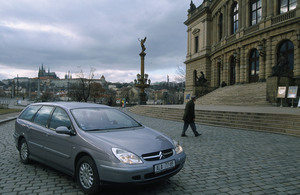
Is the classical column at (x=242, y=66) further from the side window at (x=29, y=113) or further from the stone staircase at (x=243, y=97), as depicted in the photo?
the side window at (x=29, y=113)

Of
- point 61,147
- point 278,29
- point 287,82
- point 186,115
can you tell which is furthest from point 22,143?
point 278,29

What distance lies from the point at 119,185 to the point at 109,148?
563 millimetres

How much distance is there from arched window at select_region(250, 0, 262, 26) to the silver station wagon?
2635 centimetres

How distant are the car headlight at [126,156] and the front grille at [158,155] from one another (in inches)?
5.2

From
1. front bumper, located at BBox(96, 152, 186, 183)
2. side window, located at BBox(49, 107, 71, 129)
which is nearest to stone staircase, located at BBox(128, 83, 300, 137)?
front bumper, located at BBox(96, 152, 186, 183)

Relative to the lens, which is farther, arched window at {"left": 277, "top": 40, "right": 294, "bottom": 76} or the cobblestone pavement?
arched window at {"left": 277, "top": 40, "right": 294, "bottom": 76}

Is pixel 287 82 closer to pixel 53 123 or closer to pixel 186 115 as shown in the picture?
pixel 186 115

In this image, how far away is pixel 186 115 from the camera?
962 cm

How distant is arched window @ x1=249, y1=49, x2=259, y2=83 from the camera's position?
25.7 m

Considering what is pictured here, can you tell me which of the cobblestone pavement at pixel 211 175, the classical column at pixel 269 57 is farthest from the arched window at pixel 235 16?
the cobblestone pavement at pixel 211 175

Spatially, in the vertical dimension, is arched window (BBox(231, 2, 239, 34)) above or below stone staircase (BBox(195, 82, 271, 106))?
above

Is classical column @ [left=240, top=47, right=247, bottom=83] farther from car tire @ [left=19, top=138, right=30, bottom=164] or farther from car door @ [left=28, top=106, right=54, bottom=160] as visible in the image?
car tire @ [left=19, top=138, right=30, bottom=164]

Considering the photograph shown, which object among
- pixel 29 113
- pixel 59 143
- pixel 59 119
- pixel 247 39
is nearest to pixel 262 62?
pixel 247 39

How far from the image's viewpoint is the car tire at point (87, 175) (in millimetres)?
3537
